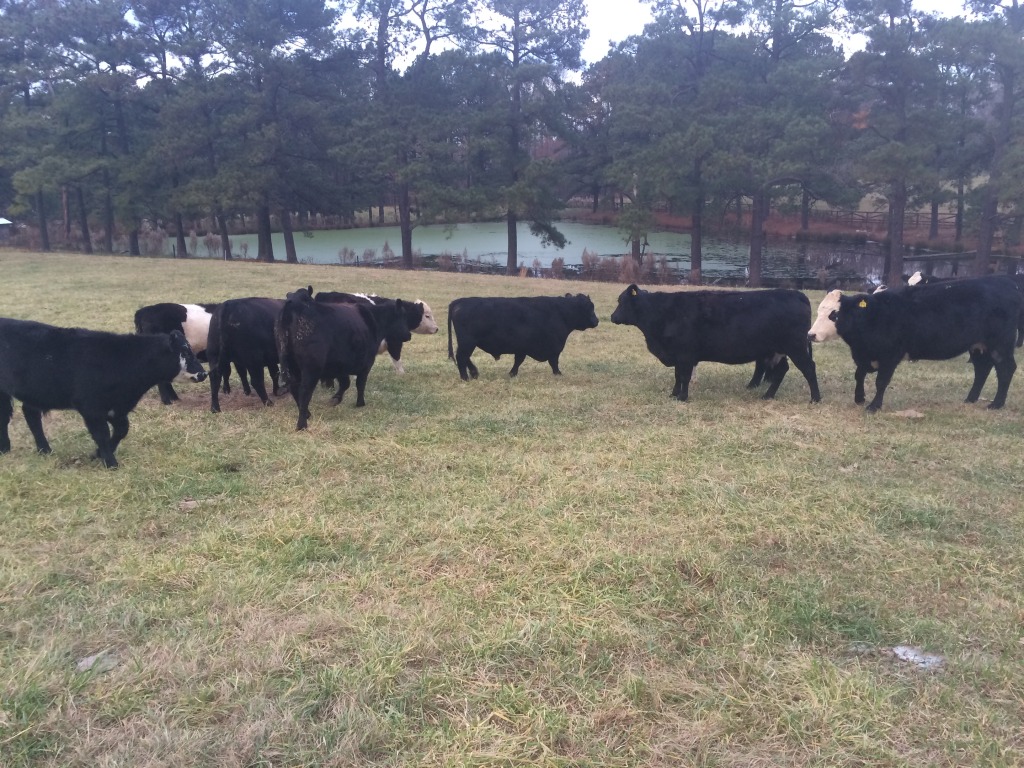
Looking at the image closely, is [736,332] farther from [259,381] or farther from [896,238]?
[896,238]

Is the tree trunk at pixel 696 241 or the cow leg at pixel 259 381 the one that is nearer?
the cow leg at pixel 259 381

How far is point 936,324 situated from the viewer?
8.22 m

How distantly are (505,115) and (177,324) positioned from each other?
74.4 ft

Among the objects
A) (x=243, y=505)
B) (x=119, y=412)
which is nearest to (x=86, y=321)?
(x=119, y=412)

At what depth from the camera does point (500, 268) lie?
31.5 metres

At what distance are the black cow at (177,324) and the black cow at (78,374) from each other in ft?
7.29

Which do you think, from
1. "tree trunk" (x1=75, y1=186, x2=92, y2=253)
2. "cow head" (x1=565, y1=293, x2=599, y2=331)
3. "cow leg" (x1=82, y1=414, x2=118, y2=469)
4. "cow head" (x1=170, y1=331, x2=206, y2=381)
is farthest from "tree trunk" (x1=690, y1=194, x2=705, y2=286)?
"tree trunk" (x1=75, y1=186, x2=92, y2=253)

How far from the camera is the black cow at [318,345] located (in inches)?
293

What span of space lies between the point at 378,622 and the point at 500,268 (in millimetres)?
28376

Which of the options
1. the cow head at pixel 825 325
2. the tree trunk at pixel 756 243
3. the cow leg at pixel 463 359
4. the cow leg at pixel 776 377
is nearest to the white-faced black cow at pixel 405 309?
the cow leg at pixel 463 359

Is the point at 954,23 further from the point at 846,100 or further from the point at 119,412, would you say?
the point at 119,412

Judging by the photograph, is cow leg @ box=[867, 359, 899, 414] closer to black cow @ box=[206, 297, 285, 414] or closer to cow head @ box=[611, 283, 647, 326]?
cow head @ box=[611, 283, 647, 326]

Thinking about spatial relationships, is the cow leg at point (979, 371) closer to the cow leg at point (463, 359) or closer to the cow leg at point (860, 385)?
the cow leg at point (860, 385)

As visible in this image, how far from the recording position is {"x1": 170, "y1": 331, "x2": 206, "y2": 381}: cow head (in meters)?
6.42
